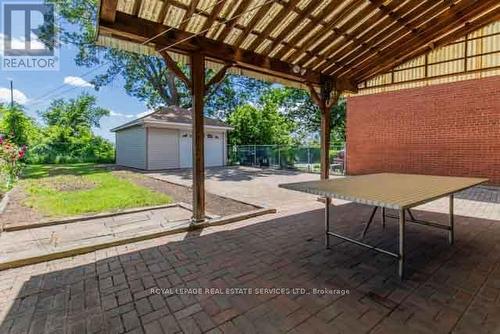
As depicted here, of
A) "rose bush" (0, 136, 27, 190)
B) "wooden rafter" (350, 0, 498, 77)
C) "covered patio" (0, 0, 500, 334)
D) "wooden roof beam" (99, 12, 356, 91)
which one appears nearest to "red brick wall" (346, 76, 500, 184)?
"covered patio" (0, 0, 500, 334)

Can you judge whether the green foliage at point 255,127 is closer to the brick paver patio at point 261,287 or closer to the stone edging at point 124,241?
the stone edging at point 124,241

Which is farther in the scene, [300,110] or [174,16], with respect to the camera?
[300,110]

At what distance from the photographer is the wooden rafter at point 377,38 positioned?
405 centimetres

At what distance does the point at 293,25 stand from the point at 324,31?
0.60 m

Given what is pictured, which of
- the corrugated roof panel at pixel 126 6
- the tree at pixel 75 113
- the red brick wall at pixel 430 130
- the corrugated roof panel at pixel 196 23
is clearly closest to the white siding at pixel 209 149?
the red brick wall at pixel 430 130

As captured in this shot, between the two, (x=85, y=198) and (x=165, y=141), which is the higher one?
(x=165, y=141)

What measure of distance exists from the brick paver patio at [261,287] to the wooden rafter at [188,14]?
2949mm

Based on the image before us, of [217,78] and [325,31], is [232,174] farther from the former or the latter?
[325,31]

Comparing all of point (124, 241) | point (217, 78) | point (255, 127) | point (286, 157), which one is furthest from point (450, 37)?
point (255, 127)

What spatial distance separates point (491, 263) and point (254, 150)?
47.5 ft

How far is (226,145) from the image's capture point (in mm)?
17328

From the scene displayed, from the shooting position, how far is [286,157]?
15211mm

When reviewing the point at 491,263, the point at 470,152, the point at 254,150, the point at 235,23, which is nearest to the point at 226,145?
the point at 254,150

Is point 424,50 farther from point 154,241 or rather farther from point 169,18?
point 154,241
